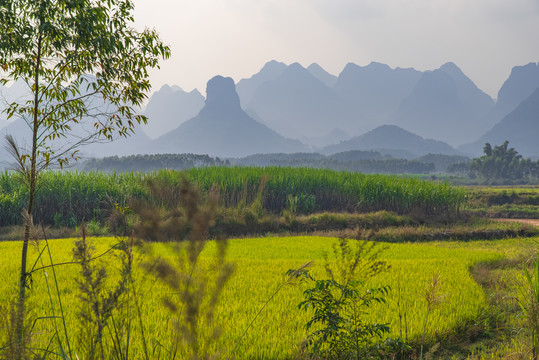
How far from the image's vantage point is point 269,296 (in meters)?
6.40

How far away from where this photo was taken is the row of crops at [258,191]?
17.0 metres

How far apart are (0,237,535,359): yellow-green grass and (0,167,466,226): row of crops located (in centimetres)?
574

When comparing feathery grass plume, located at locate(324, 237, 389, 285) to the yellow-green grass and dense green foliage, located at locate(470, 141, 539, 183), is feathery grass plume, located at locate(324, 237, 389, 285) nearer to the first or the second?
the yellow-green grass

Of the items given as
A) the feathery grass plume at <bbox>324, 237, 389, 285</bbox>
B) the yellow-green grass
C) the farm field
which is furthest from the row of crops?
the feathery grass plume at <bbox>324, 237, 389, 285</bbox>

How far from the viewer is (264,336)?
4914mm

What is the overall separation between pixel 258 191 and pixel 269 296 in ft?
42.8

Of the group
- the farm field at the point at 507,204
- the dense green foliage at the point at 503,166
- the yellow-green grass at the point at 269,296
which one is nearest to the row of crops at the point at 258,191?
the yellow-green grass at the point at 269,296

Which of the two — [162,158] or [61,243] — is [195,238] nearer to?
[61,243]

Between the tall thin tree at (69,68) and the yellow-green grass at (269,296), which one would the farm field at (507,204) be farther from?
the tall thin tree at (69,68)

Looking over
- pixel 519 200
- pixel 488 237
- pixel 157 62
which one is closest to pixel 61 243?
pixel 157 62

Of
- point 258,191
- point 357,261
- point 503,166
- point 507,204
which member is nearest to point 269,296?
point 357,261

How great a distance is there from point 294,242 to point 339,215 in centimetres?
515

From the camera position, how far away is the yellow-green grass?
15.8ft

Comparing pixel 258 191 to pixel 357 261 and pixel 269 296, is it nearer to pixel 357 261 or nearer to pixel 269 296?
pixel 269 296
